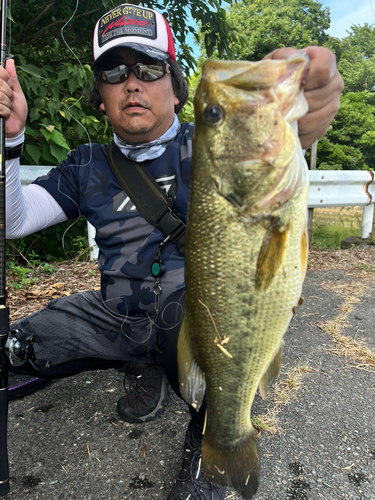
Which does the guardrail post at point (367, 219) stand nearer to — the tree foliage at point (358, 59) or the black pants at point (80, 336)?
the black pants at point (80, 336)

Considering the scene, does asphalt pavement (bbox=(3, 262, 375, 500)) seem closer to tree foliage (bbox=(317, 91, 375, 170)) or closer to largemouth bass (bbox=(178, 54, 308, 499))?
largemouth bass (bbox=(178, 54, 308, 499))

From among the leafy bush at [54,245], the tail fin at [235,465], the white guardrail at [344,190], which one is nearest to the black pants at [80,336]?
the tail fin at [235,465]

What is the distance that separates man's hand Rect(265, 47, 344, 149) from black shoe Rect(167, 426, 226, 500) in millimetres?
1535

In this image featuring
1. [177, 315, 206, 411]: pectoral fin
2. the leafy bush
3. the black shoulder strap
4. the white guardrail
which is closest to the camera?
[177, 315, 206, 411]: pectoral fin

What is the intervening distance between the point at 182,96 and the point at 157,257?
1.37 metres

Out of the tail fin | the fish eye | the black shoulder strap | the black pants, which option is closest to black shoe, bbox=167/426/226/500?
the tail fin

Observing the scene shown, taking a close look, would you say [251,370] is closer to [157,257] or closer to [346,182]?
[157,257]

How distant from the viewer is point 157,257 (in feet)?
7.13

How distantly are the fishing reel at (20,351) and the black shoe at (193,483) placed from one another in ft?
3.01

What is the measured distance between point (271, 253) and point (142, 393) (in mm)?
1466

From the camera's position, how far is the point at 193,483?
1.75 m

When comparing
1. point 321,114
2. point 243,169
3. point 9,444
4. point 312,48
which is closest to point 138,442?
point 9,444

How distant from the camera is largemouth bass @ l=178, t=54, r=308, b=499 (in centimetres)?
127

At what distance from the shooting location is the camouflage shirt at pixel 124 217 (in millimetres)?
2236
